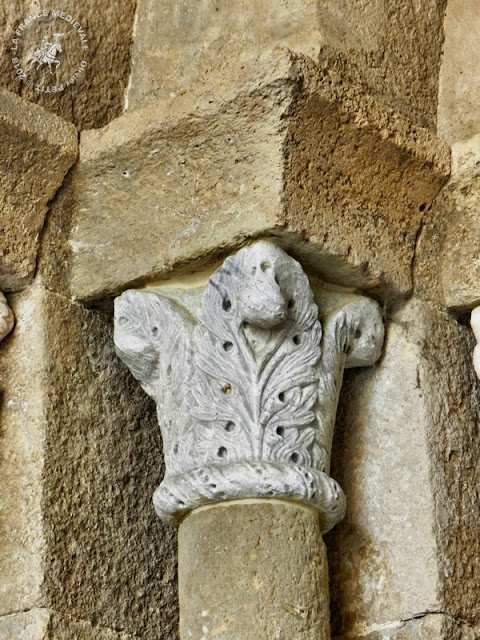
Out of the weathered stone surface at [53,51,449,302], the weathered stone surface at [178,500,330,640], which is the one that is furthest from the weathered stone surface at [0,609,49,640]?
the weathered stone surface at [53,51,449,302]

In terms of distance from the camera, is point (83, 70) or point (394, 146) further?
point (83, 70)

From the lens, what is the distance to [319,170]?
294cm

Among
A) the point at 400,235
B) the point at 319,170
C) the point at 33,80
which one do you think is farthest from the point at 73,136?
the point at 400,235

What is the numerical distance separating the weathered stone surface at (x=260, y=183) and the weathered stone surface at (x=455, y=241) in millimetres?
38

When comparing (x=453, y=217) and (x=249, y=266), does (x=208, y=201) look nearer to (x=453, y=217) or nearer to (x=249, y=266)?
(x=249, y=266)

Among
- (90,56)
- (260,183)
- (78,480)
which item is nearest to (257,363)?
(260,183)

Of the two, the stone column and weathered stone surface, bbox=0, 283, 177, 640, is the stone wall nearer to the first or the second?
weathered stone surface, bbox=0, 283, 177, 640

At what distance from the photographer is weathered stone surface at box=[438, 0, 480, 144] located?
3189 millimetres

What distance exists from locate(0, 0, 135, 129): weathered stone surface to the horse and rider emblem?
12mm

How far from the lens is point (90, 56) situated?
3244mm

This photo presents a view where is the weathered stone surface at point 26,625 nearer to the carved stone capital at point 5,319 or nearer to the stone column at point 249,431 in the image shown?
the stone column at point 249,431

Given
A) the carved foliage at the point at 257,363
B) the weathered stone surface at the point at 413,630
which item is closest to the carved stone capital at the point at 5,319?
the carved foliage at the point at 257,363

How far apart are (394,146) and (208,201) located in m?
0.44

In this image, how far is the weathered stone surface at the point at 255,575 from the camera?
269 centimetres
